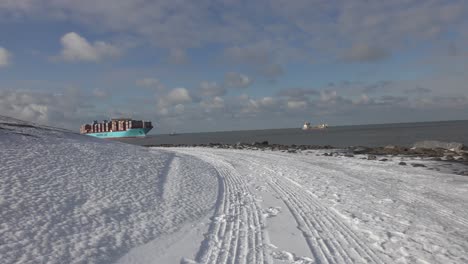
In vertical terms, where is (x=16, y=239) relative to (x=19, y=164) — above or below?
below

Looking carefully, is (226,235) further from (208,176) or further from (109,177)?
(208,176)

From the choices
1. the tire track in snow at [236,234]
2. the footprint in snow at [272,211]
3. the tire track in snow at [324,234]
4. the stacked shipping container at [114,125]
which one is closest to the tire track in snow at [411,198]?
the tire track in snow at [324,234]

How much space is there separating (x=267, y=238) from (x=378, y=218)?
327cm

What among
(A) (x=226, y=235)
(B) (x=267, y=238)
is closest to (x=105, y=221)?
(A) (x=226, y=235)

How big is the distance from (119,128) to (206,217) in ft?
384

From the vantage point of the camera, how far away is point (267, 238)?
5.93 m

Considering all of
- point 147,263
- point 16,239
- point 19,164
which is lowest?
point 147,263

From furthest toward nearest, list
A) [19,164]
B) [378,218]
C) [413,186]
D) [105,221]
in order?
[413,186], [19,164], [378,218], [105,221]

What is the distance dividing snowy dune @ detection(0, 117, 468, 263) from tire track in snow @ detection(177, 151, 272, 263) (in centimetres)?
2

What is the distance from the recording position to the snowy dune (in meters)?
5.09

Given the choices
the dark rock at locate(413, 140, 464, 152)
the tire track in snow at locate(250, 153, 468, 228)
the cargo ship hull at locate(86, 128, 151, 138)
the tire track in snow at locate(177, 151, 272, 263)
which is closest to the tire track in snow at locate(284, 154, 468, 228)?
the tire track in snow at locate(250, 153, 468, 228)

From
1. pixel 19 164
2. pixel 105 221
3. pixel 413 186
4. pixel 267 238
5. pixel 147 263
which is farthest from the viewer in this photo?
pixel 413 186

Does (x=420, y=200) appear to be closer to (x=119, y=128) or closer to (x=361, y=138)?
(x=361, y=138)

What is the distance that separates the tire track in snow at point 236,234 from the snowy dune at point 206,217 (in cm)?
2
